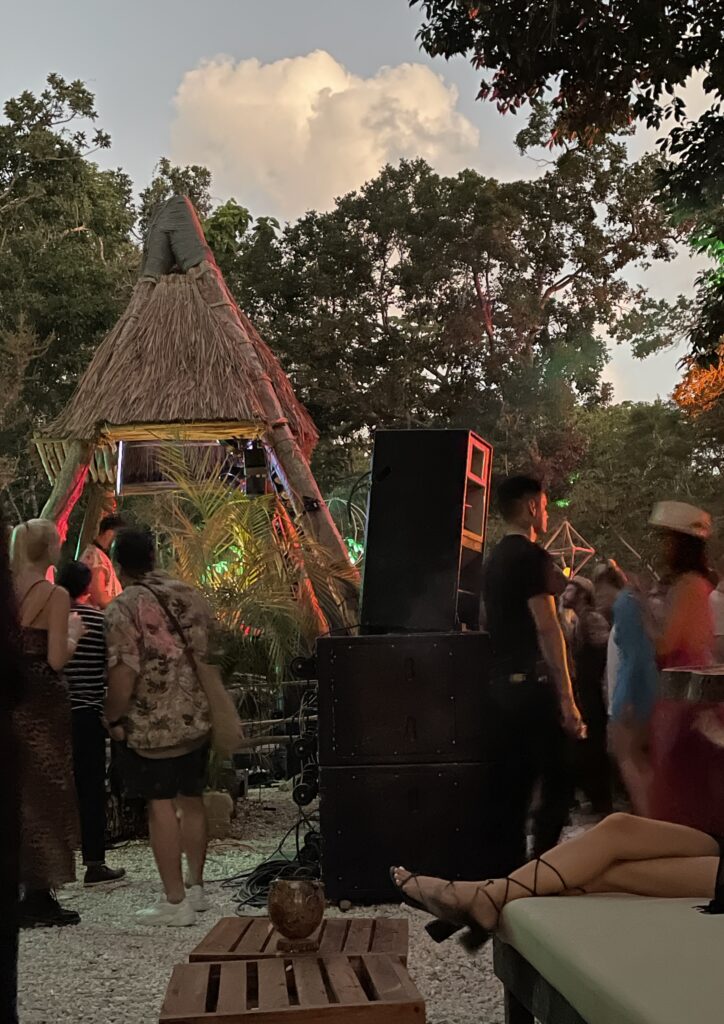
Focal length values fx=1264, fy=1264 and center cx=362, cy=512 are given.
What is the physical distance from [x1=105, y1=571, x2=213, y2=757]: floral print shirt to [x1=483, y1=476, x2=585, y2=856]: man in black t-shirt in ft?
4.89

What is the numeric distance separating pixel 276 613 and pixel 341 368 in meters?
21.7

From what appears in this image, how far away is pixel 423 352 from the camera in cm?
3097

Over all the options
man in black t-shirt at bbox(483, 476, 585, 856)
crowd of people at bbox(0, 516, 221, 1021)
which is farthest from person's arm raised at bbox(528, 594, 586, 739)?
crowd of people at bbox(0, 516, 221, 1021)

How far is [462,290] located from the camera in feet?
105

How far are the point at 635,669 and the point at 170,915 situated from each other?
264 centimetres

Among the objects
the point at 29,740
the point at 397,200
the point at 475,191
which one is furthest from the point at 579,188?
the point at 29,740

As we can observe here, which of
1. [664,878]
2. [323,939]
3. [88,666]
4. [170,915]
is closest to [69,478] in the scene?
[88,666]

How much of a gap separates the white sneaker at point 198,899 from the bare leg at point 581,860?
9.69ft

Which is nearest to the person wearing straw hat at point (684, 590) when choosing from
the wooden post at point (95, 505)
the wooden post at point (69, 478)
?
the wooden post at point (69, 478)

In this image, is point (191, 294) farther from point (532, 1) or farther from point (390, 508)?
point (390, 508)

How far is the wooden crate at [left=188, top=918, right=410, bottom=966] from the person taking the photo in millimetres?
3824

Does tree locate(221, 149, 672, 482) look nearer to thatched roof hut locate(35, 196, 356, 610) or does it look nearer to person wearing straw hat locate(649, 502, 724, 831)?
thatched roof hut locate(35, 196, 356, 610)

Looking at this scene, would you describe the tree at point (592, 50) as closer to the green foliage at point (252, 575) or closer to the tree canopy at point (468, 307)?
the green foliage at point (252, 575)

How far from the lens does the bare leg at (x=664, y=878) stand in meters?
3.43
